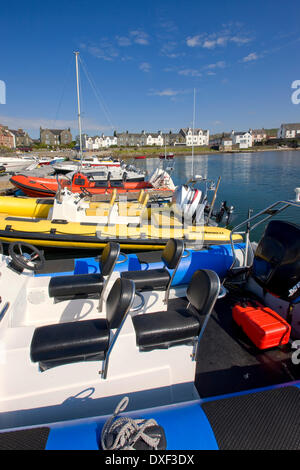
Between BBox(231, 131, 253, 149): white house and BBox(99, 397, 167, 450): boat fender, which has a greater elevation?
BBox(231, 131, 253, 149): white house

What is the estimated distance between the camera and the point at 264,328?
7.67 feet

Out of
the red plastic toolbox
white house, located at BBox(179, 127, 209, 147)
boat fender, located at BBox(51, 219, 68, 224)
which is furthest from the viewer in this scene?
white house, located at BBox(179, 127, 209, 147)

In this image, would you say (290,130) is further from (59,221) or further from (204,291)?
(204,291)

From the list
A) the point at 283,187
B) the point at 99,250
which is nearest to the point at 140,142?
the point at 283,187

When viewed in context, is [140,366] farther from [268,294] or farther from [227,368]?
[268,294]

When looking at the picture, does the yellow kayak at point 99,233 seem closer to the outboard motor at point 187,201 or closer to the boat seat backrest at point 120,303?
the outboard motor at point 187,201

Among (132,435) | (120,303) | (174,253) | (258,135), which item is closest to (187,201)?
(174,253)

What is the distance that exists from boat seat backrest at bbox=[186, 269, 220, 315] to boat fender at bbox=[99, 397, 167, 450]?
0.83m

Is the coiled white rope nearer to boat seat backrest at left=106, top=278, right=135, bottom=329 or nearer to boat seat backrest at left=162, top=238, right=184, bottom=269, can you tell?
boat seat backrest at left=106, top=278, right=135, bottom=329

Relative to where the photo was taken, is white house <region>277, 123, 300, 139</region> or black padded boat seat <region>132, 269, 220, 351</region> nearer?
black padded boat seat <region>132, 269, 220, 351</region>

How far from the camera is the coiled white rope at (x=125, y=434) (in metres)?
1.24

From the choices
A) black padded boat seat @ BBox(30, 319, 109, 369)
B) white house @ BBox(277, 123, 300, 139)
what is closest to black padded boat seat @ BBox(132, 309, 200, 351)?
black padded boat seat @ BBox(30, 319, 109, 369)

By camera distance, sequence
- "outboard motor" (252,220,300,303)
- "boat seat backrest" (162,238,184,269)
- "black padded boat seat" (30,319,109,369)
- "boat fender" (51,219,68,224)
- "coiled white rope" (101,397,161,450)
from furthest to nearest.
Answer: "boat fender" (51,219,68,224) < "boat seat backrest" (162,238,184,269) < "outboard motor" (252,220,300,303) < "black padded boat seat" (30,319,109,369) < "coiled white rope" (101,397,161,450)

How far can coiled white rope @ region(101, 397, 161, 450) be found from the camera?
1.24 metres
